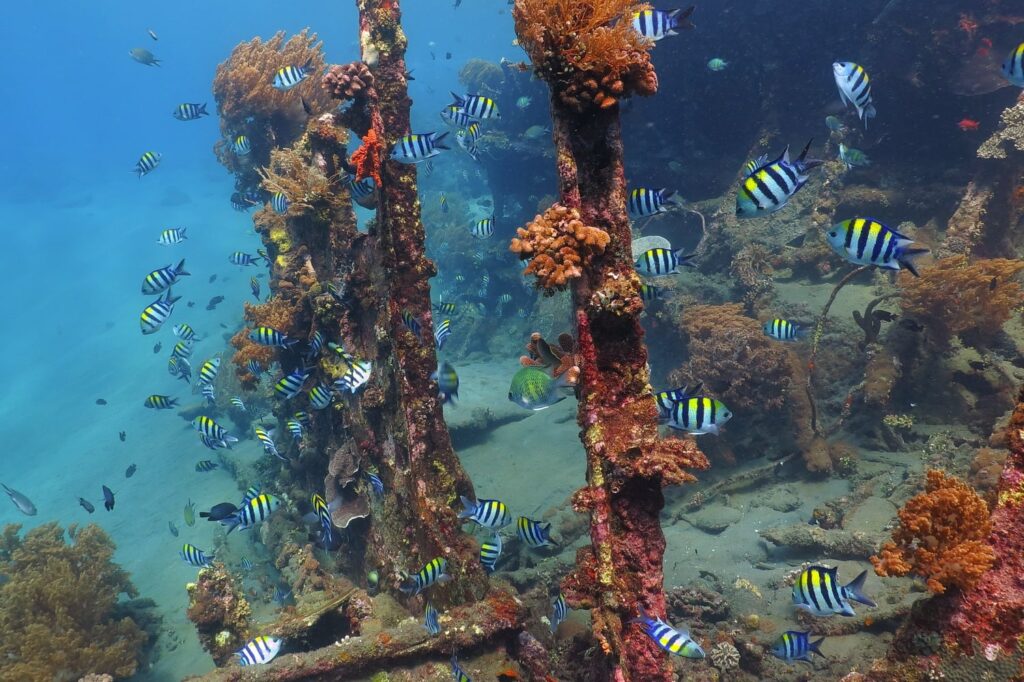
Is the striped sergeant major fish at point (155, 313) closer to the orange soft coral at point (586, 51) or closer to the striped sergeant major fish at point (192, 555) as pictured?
the striped sergeant major fish at point (192, 555)

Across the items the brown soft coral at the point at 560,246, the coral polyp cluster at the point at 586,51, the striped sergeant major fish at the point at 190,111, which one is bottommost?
the brown soft coral at the point at 560,246

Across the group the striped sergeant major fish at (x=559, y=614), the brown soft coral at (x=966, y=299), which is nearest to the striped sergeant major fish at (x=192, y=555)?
the striped sergeant major fish at (x=559, y=614)

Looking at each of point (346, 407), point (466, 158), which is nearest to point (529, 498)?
point (346, 407)

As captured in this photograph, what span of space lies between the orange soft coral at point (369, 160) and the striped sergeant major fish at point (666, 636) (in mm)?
4338

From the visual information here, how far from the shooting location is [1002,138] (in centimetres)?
871

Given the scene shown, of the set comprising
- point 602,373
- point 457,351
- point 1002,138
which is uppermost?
point 1002,138

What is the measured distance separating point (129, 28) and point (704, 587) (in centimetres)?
17643

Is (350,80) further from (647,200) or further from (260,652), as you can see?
(260,652)

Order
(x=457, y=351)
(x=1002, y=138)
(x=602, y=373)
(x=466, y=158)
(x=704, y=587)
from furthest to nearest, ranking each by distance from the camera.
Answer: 1. (x=466, y=158)
2. (x=457, y=351)
3. (x=1002, y=138)
4. (x=704, y=587)
5. (x=602, y=373)

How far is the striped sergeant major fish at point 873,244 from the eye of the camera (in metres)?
3.83

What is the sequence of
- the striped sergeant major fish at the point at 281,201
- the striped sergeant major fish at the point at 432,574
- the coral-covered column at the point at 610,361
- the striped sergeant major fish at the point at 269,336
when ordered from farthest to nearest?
the striped sergeant major fish at the point at 281,201, the striped sergeant major fish at the point at 269,336, the striped sergeant major fish at the point at 432,574, the coral-covered column at the point at 610,361

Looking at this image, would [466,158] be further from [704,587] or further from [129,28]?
[129,28]

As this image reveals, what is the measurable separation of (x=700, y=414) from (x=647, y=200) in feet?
7.21

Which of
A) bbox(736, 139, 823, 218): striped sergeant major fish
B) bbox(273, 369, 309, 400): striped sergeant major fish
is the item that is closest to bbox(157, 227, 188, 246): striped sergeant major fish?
bbox(273, 369, 309, 400): striped sergeant major fish
